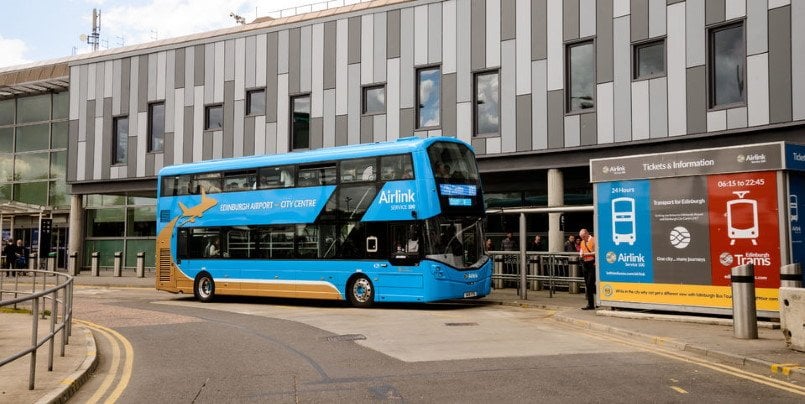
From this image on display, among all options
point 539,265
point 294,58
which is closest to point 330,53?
point 294,58

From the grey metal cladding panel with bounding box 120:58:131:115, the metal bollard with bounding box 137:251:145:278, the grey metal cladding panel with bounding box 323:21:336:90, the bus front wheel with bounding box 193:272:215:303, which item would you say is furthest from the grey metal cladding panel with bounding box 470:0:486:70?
the metal bollard with bounding box 137:251:145:278

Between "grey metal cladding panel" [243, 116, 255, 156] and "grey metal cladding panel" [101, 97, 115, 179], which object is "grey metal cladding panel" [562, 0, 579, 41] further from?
"grey metal cladding panel" [101, 97, 115, 179]

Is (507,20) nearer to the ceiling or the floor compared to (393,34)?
nearer to the floor

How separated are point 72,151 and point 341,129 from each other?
47.9ft

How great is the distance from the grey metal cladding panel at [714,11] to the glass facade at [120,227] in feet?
85.1

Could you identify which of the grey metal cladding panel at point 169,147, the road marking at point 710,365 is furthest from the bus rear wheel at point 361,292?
the grey metal cladding panel at point 169,147

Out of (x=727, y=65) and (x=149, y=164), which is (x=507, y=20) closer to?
(x=727, y=65)

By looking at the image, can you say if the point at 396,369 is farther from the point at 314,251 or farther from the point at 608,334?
the point at 314,251

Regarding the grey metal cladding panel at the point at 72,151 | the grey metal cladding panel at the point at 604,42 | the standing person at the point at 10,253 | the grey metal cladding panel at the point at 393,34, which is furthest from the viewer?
the grey metal cladding panel at the point at 72,151

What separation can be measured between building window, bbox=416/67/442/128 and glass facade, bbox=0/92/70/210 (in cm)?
2158

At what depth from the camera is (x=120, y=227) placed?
3709cm

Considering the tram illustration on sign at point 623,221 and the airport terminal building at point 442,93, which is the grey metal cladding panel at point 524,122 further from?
the tram illustration on sign at point 623,221

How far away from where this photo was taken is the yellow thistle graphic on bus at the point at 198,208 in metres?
20.7

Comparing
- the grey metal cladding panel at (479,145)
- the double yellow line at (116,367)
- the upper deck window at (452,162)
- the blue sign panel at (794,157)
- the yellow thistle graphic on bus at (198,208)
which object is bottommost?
the double yellow line at (116,367)
